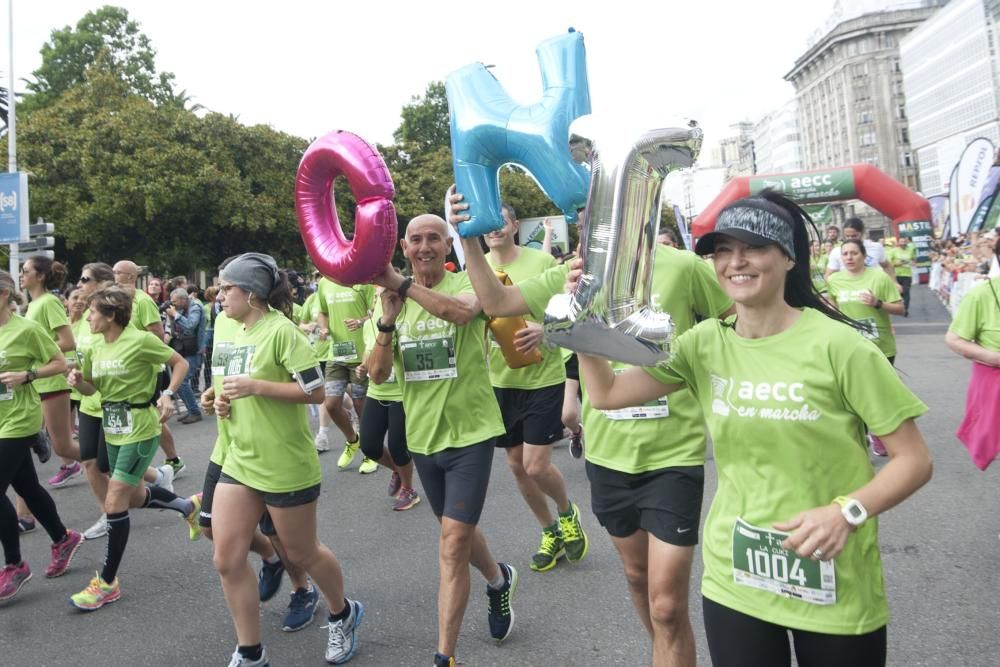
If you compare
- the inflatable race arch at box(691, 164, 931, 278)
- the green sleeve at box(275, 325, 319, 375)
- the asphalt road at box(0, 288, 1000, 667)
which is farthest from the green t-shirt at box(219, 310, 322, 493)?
the inflatable race arch at box(691, 164, 931, 278)

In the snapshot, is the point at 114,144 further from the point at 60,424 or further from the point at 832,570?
the point at 832,570

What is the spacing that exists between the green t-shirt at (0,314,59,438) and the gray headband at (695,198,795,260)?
14.1 ft

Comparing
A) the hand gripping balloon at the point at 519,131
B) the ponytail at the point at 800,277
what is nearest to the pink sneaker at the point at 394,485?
the hand gripping balloon at the point at 519,131

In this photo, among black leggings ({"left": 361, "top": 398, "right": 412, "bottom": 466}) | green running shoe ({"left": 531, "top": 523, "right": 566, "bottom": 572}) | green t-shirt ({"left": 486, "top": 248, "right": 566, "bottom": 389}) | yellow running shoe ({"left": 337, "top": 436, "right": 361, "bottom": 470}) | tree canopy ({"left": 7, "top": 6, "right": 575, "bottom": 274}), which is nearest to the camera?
green running shoe ({"left": 531, "top": 523, "right": 566, "bottom": 572})

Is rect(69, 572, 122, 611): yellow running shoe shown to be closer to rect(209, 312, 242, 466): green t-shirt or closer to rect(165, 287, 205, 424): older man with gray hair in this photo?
rect(209, 312, 242, 466): green t-shirt

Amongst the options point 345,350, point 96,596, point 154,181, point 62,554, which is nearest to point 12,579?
point 62,554

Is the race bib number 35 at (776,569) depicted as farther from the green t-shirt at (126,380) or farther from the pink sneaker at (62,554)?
the pink sneaker at (62,554)

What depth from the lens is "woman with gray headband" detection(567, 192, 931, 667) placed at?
76.4 inches

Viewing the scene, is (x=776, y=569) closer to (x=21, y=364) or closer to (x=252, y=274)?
(x=252, y=274)

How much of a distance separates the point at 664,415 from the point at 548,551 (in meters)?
1.97

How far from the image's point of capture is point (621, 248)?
2.03m

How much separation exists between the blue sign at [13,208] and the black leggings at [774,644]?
1331 cm

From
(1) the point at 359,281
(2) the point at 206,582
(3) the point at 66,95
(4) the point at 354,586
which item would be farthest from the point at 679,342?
(3) the point at 66,95

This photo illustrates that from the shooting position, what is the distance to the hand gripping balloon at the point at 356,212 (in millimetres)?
3160
